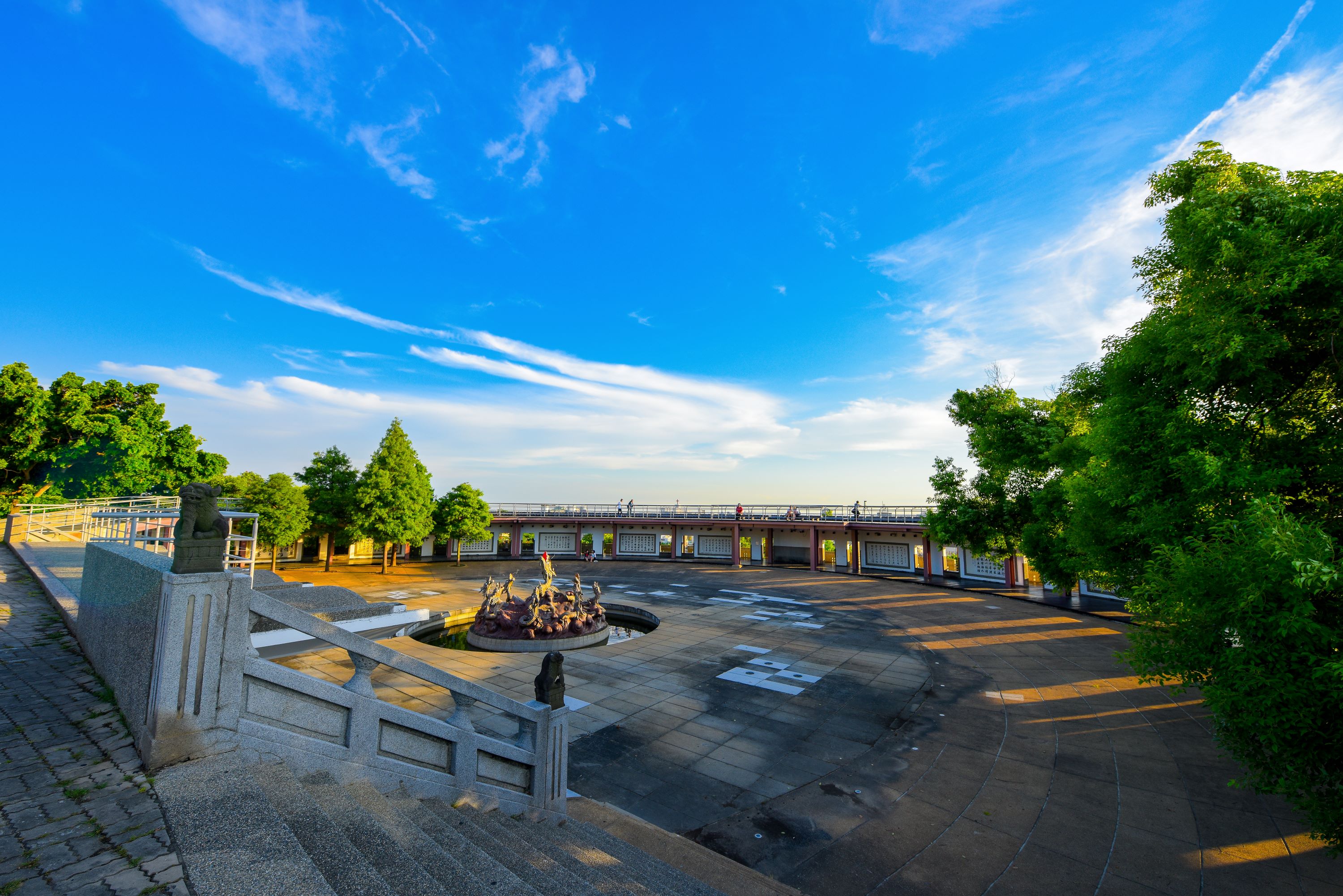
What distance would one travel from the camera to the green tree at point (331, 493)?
3234 centimetres

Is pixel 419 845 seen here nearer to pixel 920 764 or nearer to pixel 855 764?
pixel 855 764

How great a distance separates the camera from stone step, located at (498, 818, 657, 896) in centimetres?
501

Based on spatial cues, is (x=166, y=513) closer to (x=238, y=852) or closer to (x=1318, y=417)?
(x=238, y=852)

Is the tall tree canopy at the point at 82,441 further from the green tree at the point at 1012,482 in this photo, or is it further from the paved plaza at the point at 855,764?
the green tree at the point at 1012,482

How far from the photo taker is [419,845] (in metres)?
4.33

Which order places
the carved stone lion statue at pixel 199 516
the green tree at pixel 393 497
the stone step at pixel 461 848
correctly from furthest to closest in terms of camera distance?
→ the green tree at pixel 393 497 → the stone step at pixel 461 848 → the carved stone lion statue at pixel 199 516

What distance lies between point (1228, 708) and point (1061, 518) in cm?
1466

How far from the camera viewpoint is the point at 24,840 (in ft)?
11.1

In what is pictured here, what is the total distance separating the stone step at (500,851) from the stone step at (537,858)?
13mm

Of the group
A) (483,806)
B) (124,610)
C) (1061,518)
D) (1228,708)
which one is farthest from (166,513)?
(1061,518)

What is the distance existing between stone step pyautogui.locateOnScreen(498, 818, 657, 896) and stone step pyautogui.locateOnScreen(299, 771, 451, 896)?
1.78 metres

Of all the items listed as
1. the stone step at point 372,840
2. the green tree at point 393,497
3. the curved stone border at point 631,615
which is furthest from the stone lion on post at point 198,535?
the green tree at point 393,497

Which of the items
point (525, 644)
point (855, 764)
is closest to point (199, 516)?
point (855, 764)

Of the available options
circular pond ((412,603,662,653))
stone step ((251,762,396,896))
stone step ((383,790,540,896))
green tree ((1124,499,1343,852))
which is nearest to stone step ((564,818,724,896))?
stone step ((383,790,540,896))
